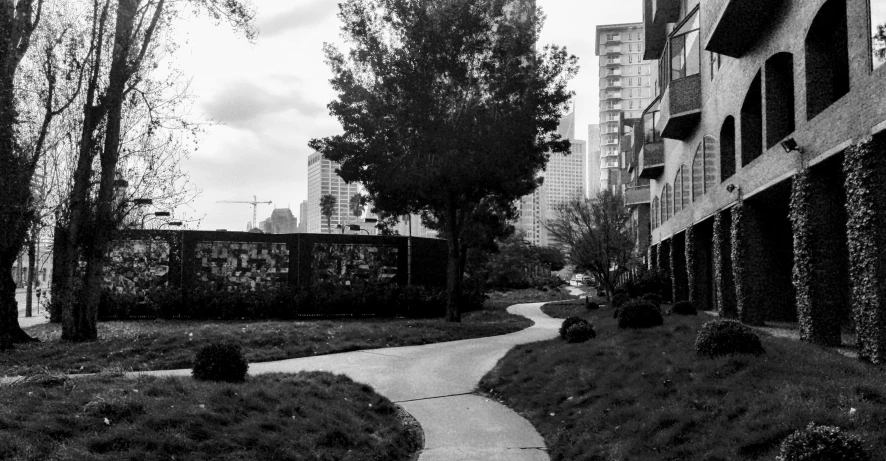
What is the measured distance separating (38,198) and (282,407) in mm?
11472

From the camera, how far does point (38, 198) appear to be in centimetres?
1584

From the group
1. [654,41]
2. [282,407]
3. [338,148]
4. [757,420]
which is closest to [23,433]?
[282,407]

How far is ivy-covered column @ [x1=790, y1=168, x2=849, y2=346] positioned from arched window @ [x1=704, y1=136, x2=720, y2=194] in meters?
9.90

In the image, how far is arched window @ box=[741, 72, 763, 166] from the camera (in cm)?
1939

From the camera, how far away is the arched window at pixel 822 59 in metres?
14.1

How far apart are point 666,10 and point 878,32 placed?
24730 mm

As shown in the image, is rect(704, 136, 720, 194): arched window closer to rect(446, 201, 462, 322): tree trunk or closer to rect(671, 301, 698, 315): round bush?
rect(671, 301, 698, 315): round bush

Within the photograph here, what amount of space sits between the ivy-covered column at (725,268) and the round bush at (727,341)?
38.9 ft

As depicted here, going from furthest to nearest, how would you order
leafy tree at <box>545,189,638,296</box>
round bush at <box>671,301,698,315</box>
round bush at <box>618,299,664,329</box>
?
leafy tree at <box>545,189,638,296</box>
round bush at <box>671,301,698,315</box>
round bush at <box>618,299,664,329</box>

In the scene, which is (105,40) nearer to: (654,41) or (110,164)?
(110,164)

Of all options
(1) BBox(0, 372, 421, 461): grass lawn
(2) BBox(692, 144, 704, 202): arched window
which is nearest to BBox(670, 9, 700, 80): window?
(2) BBox(692, 144, 704, 202): arched window

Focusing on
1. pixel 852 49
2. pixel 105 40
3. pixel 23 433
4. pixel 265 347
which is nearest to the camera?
pixel 23 433

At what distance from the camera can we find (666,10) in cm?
3372

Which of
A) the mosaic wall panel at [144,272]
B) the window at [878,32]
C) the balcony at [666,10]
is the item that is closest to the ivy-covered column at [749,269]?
the window at [878,32]
